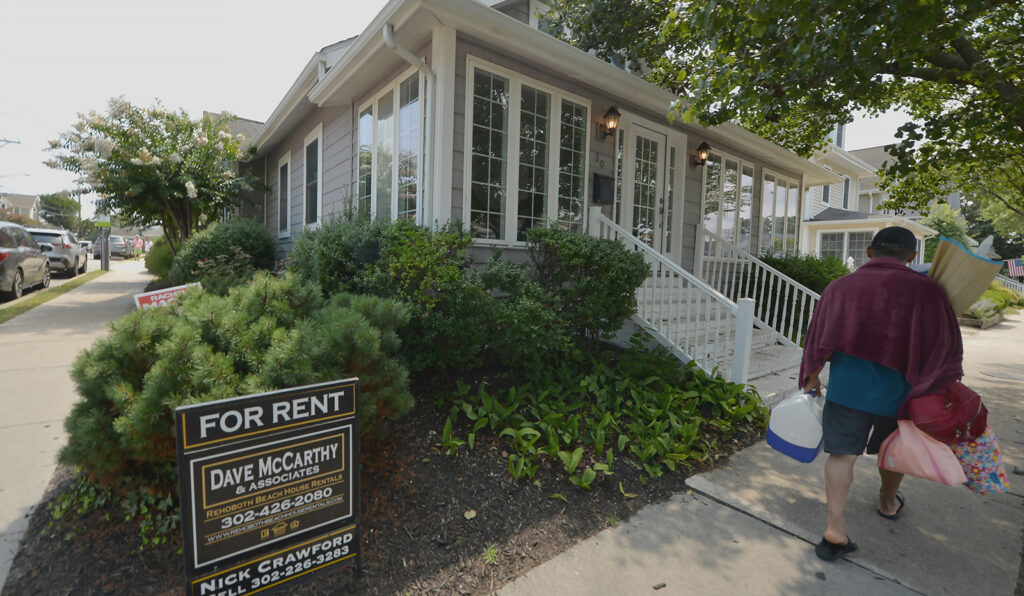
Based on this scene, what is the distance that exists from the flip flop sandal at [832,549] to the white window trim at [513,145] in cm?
359

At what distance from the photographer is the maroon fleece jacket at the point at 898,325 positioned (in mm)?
2213

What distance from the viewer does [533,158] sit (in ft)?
18.2

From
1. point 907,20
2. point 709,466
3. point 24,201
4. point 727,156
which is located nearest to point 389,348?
point 709,466

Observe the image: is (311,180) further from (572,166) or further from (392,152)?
(572,166)

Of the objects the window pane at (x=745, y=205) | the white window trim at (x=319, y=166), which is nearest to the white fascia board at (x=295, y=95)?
the white window trim at (x=319, y=166)

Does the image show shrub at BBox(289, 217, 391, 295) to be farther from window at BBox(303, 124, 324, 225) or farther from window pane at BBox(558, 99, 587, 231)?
window at BBox(303, 124, 324, 225)

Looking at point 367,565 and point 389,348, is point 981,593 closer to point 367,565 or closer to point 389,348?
point 367,565

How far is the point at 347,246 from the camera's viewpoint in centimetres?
431

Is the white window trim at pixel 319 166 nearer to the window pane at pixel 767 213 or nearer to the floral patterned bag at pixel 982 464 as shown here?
the floral patterned bag at pixel 982 464

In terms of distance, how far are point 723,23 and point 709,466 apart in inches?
132

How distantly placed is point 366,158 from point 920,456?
246 inches

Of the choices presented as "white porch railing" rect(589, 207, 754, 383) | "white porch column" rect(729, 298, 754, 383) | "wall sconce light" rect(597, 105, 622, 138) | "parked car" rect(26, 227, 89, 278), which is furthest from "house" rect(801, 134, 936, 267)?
"parked car" rect(26, 227, 89, 278)

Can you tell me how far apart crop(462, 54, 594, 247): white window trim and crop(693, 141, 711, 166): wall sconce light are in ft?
8.10

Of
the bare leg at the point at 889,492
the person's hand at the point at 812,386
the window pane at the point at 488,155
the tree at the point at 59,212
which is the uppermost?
the tree at the point at 59,212
